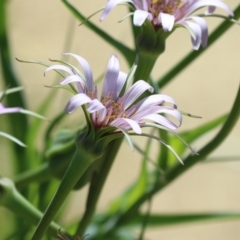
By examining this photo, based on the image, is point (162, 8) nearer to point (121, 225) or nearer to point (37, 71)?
point (121, 225)

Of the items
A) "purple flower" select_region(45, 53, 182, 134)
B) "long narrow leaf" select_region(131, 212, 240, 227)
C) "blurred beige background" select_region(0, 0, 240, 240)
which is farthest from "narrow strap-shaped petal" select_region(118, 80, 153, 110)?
"blurred beige background" select_region(0, 0, 240, 240)

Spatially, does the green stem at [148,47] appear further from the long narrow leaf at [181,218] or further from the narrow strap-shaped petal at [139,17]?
the long narrow leaf at [181,218]

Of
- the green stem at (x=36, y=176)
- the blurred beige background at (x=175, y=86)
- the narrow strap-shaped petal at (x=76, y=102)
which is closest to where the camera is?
the narrow strap-shaped petal at (x=76, y=102)

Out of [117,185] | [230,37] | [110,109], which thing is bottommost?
[117,185]

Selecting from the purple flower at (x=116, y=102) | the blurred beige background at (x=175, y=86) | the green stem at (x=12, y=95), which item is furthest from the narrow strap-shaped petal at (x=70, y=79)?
the blurred beige background at (x=175, y=86)

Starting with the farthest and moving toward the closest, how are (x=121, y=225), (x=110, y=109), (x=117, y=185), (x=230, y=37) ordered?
1. (x=230, y=37)
2. (x=117, y=185)
3. (x=121, y=225)
4. (x=110, y=109)

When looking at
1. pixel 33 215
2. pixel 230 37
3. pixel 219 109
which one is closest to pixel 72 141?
pixel 33 215

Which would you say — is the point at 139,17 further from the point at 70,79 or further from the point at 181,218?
the point at 181,218
